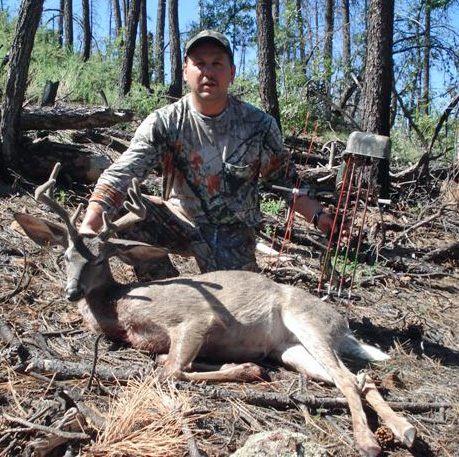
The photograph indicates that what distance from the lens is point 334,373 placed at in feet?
12.0

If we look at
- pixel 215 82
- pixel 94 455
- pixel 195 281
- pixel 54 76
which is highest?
pixel 54 76

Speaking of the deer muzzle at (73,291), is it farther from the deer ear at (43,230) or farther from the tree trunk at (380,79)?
the tree trunk at (380,79)

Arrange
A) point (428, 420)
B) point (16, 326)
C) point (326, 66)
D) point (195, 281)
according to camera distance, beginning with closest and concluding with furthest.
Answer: point (428, 420) < point (16, 326) < point (195, 281) < point (326, 66)

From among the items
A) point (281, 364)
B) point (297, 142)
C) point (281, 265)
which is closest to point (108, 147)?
point (281, 265)

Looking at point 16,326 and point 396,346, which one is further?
point 396,346

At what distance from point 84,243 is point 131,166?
2.97ft

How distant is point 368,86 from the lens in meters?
8.57

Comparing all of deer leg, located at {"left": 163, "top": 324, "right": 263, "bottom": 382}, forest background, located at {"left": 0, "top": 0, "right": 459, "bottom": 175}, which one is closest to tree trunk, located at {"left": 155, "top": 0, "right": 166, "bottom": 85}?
forest background, located at {"left": 0, "top": 0, "right": 459, "bottom": 175}

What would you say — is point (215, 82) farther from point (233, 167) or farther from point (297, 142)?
point (297, 142)

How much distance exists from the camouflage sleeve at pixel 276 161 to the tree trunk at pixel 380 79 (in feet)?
11.3

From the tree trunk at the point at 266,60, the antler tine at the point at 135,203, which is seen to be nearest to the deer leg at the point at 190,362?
the antler tine at the point at 135,203

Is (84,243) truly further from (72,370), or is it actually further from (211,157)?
(211,157)

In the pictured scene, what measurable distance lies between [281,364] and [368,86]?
5.64 meters

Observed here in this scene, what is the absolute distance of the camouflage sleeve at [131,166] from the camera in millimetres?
4391
